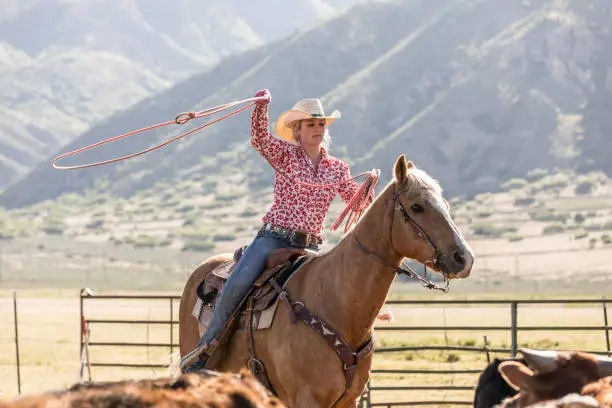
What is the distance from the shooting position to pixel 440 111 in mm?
174750

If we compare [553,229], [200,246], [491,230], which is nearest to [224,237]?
[200,246]

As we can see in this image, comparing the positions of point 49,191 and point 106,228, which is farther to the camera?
point 49,191

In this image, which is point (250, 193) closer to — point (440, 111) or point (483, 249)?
point (440, 111)

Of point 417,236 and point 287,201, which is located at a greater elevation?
point 287,201

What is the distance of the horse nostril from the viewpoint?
23.6 ft

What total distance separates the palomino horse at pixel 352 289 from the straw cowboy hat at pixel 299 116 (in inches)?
37.4

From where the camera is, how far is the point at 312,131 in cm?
855

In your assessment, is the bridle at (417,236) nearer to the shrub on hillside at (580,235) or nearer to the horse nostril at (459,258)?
the horse nostril at (459,258)

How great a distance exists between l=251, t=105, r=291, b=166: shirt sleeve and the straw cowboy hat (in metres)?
0.18

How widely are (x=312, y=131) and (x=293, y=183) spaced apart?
0.44m

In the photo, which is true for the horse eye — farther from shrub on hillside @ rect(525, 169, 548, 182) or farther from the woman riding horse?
shrub on hillside @ rect(525, 169, 548, 182)

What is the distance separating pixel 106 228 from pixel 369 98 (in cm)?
4906

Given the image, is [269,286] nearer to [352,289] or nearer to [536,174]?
[352,289]

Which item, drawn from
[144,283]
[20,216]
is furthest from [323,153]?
[20,216]
